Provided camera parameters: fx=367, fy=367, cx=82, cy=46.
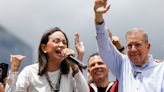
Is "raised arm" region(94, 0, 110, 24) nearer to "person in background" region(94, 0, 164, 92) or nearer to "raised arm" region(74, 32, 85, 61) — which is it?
"person in background" region(94, 0, 164, 92)

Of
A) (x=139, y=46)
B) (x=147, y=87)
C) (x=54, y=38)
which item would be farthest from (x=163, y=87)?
(x=54, y=38)

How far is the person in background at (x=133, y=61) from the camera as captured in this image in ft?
14.1

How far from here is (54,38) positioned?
4.56m

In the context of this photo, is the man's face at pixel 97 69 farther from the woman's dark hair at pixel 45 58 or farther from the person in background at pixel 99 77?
the woman's dark hair at pixel 45 58

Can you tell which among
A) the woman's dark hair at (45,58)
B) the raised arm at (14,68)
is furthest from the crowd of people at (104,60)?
the raised arm at (14,68)

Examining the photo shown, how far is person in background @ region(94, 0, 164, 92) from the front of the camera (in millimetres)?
4289

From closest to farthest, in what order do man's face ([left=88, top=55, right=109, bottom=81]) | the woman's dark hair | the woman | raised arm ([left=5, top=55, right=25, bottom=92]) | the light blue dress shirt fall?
the light blue dress shirt
the woman
the woman's dark hair
raised arm ([left=5, top=55, right=25, bottom=92])
man's face ([left=88, top=55, right=109, bottom=81])

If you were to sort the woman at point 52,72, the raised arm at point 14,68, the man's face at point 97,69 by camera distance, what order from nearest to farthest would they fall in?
1. the woman at point 52,72
2. the raised arm at point 14,68
3. the man's face at point 97,69

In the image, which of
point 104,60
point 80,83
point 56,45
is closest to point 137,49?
point 104,60

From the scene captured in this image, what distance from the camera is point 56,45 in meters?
4.46

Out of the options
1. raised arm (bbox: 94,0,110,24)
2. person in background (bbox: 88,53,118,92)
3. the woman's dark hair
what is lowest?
person in background (bbox: 88,53,118,92)

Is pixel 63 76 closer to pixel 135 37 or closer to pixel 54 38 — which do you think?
pixel 54 38

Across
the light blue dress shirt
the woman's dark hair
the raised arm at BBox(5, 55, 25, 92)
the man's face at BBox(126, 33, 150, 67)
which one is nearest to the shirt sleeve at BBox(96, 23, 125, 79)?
the light blue dress shirt

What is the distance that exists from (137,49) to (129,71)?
325mm
